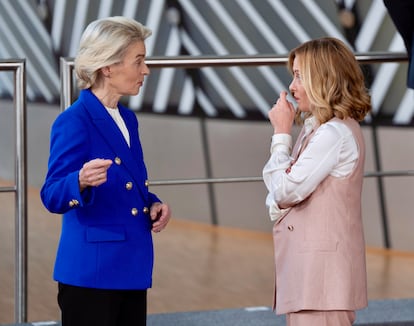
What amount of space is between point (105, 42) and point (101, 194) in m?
0.34

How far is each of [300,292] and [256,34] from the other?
6.31 metres

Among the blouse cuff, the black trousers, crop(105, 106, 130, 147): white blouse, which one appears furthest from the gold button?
the blouse cuff

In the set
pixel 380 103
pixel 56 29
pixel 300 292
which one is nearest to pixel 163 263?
pixel 380 103

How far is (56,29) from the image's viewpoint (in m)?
9.82

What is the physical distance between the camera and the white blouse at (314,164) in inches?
94.3

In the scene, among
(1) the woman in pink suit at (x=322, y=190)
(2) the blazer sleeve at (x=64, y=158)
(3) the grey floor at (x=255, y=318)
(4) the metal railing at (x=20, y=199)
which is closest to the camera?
(2) the blazer sleeve at (x=64, y=158)

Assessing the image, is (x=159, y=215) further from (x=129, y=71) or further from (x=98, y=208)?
(x=129, y=71)

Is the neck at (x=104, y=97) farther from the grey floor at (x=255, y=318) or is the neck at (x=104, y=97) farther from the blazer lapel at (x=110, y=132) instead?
the grey floor at (x=255, y=318)

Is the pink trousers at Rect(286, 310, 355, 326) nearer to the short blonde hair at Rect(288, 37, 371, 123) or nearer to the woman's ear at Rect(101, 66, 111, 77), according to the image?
the short blonde hair at Rect(288, 37, 371, 123)

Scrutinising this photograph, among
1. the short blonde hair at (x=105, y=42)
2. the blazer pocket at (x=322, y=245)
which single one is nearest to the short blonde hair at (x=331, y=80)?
the blazer pocket at (x=322, y=245)

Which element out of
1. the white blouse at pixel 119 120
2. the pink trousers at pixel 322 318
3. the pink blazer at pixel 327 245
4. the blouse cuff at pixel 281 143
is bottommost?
the pink trousers at pixel 322 318

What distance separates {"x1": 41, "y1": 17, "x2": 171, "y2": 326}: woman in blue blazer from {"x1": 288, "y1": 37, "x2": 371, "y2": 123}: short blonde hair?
1.25 ft

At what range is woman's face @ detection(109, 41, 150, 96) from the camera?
7.77 feet

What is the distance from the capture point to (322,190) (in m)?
2.44
